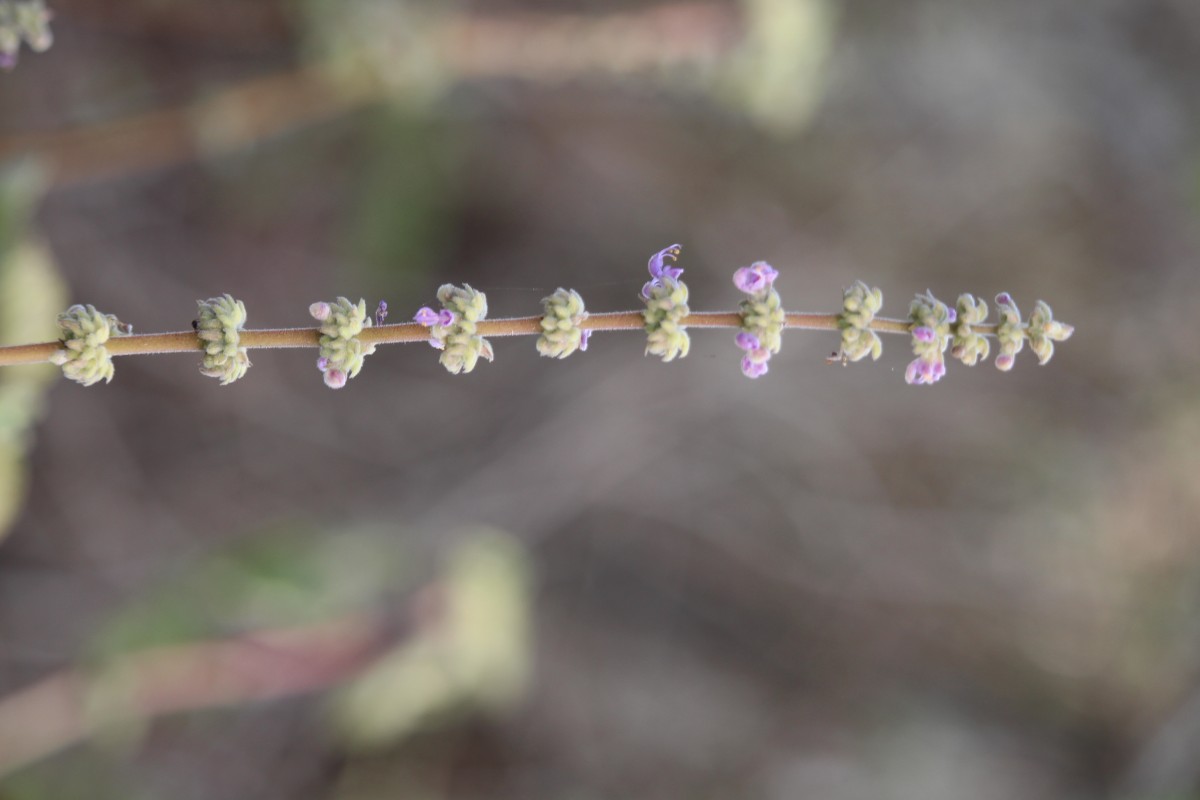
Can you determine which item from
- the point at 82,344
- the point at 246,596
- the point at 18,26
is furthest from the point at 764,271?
the point at 246,596

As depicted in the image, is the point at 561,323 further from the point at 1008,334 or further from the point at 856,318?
the point at 1008,334

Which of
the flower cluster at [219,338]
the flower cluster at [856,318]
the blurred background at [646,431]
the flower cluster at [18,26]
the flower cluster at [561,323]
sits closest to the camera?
the flower cluster at [219,338]

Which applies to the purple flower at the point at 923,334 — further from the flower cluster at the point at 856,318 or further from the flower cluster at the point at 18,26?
the flower cluster at the point at 18,26

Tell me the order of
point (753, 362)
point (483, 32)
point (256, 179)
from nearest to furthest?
point (753, 362) < point (483, 32) < point (256, 179)

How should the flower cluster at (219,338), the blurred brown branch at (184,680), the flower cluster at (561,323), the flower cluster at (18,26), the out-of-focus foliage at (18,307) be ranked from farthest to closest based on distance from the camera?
the blurred brown branch at (184,680) → the out-of-focus foliage at (18,307) → the flower cluster at (18,26) → the flower cluster at (561,323) → the flower cluster at (219,338)

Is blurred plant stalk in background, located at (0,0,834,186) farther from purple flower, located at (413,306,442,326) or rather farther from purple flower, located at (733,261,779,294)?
purple flower, located at (413,306,442,326)

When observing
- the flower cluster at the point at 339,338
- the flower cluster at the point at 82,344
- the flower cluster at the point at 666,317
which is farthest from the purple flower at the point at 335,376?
the flower cluster at the point at 666,317

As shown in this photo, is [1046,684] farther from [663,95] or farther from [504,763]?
[663,95]

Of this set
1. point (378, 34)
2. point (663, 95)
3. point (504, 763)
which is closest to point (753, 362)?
point (378, 34)
